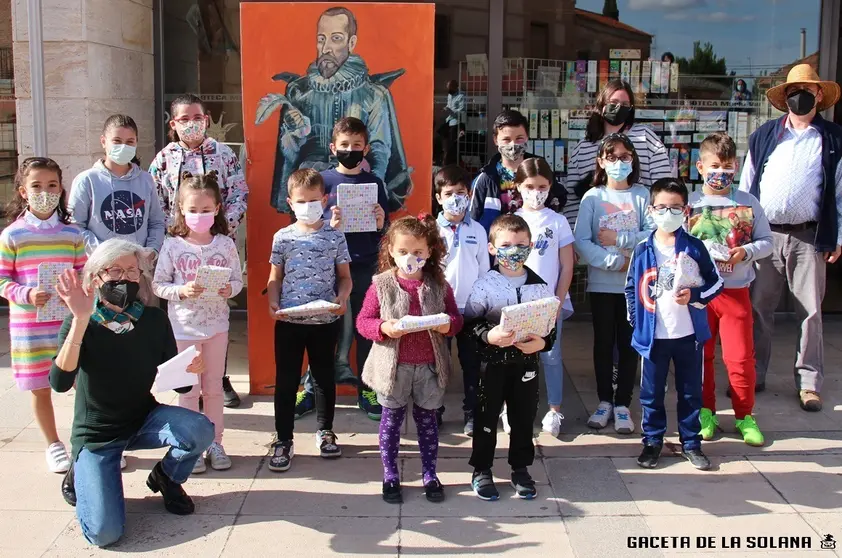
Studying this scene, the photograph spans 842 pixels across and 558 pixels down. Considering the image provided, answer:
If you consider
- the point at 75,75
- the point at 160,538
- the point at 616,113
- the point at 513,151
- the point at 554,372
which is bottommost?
the point at 160,538

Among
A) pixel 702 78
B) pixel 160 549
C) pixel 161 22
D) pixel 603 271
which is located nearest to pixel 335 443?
pixel 160 549

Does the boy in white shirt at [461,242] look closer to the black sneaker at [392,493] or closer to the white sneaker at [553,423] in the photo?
the white sneaker at [553,423]

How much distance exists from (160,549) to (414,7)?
3586mm

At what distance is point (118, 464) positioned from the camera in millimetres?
3959

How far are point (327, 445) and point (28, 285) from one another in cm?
182

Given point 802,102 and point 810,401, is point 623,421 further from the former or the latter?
point 802,102

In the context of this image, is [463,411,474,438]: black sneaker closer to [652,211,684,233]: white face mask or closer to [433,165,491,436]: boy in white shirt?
[433,165,491,436]: boy in white shirt

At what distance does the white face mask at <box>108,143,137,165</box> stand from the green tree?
495 cm

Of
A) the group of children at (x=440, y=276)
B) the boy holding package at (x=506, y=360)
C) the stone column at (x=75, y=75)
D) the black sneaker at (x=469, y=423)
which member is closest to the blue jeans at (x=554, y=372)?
the group of children at (x=440, y=276)

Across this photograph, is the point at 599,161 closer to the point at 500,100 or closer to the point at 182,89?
the point at 500,100

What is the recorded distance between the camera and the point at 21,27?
6.50 m

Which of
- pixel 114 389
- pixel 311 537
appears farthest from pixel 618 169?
pixel 114 389

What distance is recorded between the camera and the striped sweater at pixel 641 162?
218 inches

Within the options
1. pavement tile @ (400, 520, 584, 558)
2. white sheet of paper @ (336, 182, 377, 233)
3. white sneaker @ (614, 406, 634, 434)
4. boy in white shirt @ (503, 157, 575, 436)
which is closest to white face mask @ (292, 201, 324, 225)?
white sheet of paper @ (336, 182, 377, 233)
